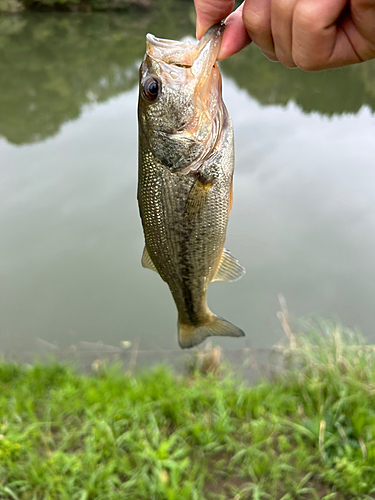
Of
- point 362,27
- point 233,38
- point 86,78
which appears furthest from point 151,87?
point 86,78

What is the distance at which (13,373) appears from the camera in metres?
3.46

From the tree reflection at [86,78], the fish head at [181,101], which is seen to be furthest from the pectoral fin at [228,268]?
the tree reflection at [86,78]

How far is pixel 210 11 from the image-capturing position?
1.38m

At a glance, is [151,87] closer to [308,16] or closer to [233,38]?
[233,38]

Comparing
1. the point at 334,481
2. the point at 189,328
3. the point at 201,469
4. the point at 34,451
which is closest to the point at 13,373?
the point at 34,451

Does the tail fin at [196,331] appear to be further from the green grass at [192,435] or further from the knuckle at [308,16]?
the knuckle at [308,16]

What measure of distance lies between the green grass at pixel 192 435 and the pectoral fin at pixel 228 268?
4.52 feet

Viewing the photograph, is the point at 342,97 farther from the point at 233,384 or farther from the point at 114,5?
the point at 114,5

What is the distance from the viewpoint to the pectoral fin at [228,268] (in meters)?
1.93

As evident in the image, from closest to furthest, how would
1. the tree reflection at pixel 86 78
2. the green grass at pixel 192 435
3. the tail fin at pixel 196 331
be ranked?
the tail fin at pixel 196 331 → the green grass at pixel 192 435 → the tree reflection at pixel 86 78

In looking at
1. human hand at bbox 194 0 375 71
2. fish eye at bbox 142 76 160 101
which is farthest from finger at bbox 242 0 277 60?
fish eye at bbox 142 76 160 101

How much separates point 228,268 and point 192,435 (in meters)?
1.54

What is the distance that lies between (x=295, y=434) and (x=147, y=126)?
2.44 metres

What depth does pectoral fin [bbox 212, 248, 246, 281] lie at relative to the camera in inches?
76.0
